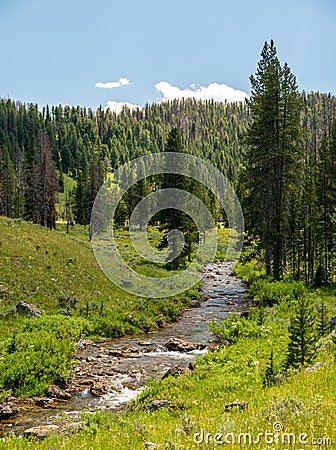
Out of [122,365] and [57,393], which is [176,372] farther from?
[57,393]

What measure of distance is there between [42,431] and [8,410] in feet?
8.63

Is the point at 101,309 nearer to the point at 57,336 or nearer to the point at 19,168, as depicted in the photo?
the point at 57,336

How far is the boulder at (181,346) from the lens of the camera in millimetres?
19312

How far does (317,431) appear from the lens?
587cm

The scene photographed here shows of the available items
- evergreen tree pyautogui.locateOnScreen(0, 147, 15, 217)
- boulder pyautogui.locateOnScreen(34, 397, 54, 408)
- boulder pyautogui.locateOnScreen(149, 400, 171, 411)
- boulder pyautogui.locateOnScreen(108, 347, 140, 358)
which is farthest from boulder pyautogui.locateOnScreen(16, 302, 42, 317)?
evergreen tree pyautogui.locateOnScreen(0, 147, 15, 217)

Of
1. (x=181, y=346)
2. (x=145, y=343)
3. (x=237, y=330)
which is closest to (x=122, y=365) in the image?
(x=181, y=346)

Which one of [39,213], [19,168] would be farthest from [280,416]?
[19,168]

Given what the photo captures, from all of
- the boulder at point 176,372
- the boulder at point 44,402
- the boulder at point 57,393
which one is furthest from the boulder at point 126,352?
the boulder at point 44,402

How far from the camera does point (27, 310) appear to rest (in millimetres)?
21484

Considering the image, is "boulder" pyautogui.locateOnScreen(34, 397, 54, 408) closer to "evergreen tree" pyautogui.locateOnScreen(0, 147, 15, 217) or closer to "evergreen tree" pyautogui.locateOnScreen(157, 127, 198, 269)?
"evergreen tree" pyautogui.locateOnScreen(157, 127, 198, 269)

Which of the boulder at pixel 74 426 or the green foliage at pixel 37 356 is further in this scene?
the green foliage at pixel 37 356

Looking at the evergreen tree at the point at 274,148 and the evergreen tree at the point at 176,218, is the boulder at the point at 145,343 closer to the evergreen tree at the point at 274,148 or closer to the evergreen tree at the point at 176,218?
the evergreen tree at the point at 274,148

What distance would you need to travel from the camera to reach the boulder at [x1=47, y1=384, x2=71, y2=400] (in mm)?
13727

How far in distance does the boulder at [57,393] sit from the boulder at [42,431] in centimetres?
308
